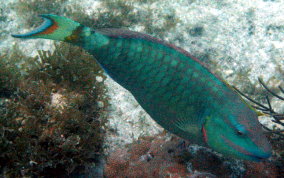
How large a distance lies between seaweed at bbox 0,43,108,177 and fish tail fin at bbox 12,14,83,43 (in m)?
1.70

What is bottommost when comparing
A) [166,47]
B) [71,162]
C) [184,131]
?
[71,162]

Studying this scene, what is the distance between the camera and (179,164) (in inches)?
105

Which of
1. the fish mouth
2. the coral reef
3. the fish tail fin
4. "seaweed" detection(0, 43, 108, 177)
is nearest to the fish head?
the fish mouth

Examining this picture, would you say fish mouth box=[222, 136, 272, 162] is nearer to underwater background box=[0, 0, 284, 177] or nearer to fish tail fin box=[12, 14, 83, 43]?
underwater background box=[0, 0, 284, 177]

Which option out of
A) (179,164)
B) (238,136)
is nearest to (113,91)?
(179,164)

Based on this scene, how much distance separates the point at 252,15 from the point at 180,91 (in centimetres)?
648

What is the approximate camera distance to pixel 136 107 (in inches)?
182

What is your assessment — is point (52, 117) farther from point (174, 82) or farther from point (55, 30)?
point (174, 82)

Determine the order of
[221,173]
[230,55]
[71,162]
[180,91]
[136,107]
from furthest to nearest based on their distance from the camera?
[230,55] → [136,107] → [71,162] → [221,173] → [180,91]

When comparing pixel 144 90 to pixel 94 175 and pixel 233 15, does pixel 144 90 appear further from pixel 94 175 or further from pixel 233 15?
pixel 233 15

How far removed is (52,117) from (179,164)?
1.97 m

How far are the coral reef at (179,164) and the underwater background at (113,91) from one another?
12 millimetres

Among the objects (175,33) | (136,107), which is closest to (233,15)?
(175,33)

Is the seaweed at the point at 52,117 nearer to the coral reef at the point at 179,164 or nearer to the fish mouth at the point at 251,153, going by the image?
the coral reef at the point at 179,164
